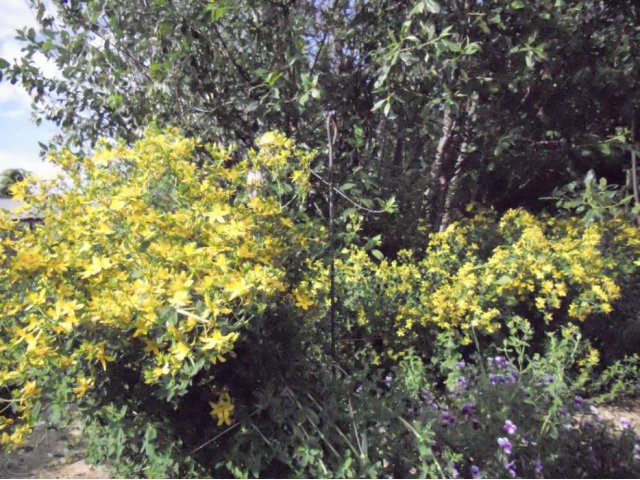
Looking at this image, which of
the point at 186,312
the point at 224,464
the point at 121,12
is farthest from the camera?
the point at 121,12

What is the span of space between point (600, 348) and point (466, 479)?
188 cm

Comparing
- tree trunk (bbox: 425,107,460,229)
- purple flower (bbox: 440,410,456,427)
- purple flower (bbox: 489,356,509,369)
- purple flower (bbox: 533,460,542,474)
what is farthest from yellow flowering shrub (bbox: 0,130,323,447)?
tree trunk (bbox: 425,107,460,229)

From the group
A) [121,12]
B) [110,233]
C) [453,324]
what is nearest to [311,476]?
[110,233]

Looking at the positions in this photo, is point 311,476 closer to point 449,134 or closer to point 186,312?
point 186,312

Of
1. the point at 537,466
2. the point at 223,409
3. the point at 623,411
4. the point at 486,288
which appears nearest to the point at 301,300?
the point at 223,409

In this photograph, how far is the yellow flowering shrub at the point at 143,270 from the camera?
1.46m

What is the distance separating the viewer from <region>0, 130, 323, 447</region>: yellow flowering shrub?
4.81 feet

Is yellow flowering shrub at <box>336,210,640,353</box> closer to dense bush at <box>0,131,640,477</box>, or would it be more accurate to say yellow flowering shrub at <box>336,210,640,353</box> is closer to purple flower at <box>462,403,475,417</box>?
dense bush at <box>0,131,640,477</box>

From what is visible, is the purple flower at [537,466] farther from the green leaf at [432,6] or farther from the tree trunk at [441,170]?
the tree trunk at [441,170]

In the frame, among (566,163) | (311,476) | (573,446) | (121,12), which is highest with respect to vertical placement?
(121,12)

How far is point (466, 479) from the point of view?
5.74 feet

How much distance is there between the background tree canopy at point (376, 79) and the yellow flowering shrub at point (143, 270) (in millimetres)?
823

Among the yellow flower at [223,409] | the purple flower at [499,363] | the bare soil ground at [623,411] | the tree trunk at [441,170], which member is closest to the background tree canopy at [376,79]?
the tree trunk at [441,170]

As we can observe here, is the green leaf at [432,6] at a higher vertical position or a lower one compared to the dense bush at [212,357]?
higher
